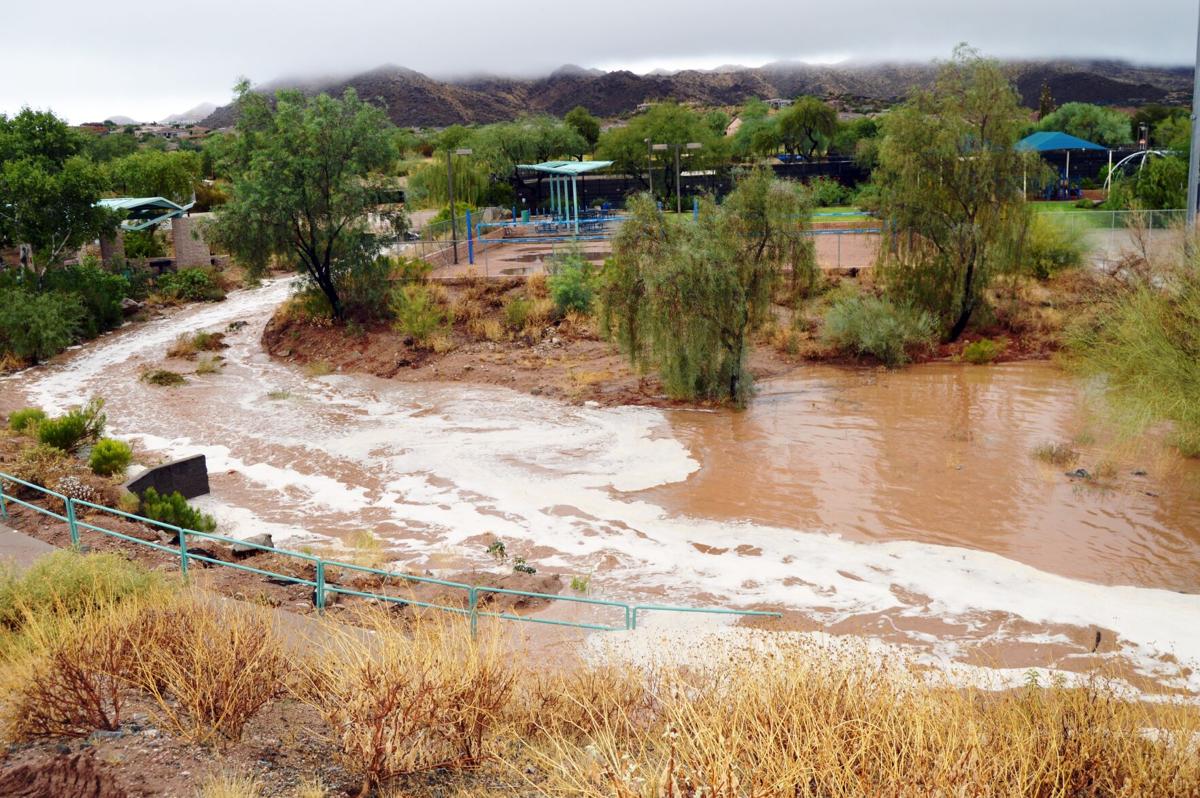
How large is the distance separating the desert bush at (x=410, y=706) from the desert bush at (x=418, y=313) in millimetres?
25377

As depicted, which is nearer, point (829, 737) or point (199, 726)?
point (829, 737)

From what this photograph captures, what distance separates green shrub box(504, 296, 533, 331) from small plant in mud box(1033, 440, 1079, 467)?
55.8 ft

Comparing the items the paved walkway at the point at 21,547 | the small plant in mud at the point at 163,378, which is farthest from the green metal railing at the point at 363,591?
the small plant in mud at the point at 163,378

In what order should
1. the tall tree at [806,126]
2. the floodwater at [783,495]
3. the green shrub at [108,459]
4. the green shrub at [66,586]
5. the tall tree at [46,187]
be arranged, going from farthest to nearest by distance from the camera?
the tall tree at [806,126] < the tall tree at [46,187] < the green shrub at [108,459] < the floodwater at [783,495] < the green shrub at [66,586]

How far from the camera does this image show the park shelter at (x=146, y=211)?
148 feet

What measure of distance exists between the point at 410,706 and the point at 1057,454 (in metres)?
16.7

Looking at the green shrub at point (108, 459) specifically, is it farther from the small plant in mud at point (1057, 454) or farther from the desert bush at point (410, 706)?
the small plant in mud at point (1057, 454)

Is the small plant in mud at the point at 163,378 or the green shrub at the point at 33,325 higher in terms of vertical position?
the green shrub at the point at 33,325

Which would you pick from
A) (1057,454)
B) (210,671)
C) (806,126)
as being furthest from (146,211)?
(806,126)

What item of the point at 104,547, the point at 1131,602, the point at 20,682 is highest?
the point at 20,682

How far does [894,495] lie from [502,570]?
763 cm

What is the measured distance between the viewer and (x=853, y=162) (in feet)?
237

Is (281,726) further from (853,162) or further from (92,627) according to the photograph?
(853,162)

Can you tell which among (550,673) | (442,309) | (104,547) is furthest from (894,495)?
(442,309)
